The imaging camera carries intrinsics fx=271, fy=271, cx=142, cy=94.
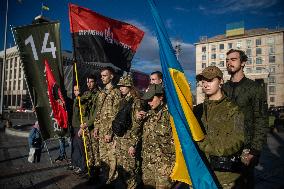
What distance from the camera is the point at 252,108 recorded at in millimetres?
3400

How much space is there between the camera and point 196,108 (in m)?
3.13

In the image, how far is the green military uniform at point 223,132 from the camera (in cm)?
246

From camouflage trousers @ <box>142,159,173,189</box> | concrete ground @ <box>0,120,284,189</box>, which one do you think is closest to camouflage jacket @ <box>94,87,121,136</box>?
concrete ground @ <box>0,120,284,189</box>

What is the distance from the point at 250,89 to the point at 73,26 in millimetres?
3468

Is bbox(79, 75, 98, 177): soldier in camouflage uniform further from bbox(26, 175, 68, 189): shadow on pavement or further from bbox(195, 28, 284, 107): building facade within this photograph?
bbox(195, 28, 284, 107): building facade

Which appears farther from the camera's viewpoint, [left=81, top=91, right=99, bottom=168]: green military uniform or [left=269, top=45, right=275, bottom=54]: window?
[left=269, top=45, right=275, bottom=54]: window

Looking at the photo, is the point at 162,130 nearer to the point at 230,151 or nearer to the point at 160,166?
the point at 160,166

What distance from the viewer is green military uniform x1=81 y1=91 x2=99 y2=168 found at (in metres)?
5.56

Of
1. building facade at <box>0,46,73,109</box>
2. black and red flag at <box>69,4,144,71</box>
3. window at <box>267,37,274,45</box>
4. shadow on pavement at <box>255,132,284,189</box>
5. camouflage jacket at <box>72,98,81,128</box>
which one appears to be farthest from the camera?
building facade at <box>0,46,73,109</box>

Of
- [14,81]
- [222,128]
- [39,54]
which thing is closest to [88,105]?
[39,54]

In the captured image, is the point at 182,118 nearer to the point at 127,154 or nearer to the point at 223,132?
the point at 223,132

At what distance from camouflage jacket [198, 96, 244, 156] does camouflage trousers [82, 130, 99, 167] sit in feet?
10.9

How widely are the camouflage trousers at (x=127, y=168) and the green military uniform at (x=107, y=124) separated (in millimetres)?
368

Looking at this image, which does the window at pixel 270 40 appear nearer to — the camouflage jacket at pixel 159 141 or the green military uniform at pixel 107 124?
the green military uniform at pixel 107 124
